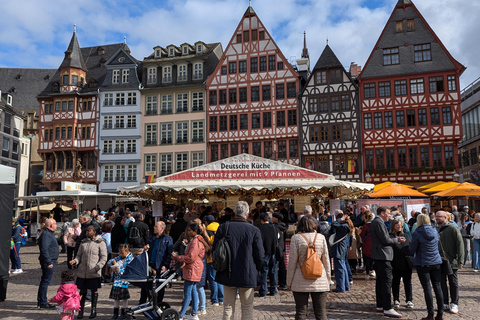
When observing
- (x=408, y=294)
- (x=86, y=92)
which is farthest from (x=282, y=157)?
(x=408, y=294)

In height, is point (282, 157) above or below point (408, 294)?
above

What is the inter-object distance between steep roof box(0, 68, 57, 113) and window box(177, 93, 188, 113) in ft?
72.5

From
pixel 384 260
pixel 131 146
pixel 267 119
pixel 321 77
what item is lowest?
pixel 384 260

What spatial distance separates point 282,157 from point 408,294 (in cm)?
2283

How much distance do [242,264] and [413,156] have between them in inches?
1009

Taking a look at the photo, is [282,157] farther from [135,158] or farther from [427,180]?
[135,158]

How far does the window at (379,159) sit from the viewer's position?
28641 millimetres

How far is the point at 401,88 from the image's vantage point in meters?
28.8

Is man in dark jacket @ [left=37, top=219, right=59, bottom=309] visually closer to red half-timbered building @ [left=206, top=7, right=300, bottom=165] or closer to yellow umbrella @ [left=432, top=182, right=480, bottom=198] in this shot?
yellow umbrella @ [left=432, top=182, right=480, bottom=198]

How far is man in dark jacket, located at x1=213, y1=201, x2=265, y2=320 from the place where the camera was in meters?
5.22

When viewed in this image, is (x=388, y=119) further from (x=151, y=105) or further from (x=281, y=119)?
(x=151, y=105)

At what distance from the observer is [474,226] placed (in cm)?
1197

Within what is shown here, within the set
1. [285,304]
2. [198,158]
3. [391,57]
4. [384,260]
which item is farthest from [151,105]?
[384,260]

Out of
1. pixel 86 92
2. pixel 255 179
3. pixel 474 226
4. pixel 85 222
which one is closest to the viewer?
pixel 85 222
